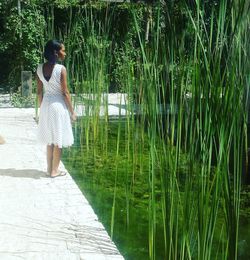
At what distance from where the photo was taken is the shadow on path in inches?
171

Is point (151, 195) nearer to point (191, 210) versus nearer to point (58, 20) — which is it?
point (191, 210)

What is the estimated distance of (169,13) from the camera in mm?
1963

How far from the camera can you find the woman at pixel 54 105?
4.00m

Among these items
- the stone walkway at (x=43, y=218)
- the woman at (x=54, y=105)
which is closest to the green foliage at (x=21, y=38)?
the stone walkway at (x=43, y=218)

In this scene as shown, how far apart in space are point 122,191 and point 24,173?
0.81 meters

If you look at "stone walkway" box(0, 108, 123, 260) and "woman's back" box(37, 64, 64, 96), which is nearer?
"stone walkway" box(0, 108, 123, 260)

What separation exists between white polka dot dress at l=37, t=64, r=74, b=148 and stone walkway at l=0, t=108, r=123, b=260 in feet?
1.06

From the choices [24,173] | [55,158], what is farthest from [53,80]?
[24,173]

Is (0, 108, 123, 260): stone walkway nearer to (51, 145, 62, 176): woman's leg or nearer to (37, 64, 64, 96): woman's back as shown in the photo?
(51, 145, 62, 176): woman's leg

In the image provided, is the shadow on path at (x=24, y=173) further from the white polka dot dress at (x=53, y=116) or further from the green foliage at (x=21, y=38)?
the green foliage at (x=21, y=38)

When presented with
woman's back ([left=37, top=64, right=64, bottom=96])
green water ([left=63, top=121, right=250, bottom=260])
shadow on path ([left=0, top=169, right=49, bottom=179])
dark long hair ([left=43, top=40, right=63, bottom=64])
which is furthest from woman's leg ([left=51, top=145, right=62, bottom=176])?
dark long hair ([left=43, top=40, right=63, bottom=64])

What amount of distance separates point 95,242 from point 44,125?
152 centimetres

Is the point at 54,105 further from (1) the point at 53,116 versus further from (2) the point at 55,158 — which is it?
(2) the point at 55,158

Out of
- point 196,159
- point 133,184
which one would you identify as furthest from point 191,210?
point 133,184
